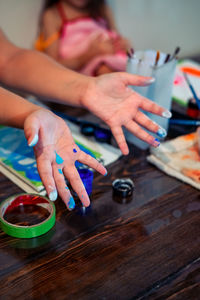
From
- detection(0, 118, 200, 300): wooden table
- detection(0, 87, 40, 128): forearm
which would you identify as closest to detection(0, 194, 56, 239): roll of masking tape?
detection(0, 118, 200, 300): wooden table

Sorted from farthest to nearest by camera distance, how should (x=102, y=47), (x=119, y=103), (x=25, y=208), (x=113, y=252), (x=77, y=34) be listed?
(x=77, y=34), (x=102, y=47), (x=119, y=103), (x=25, y=208), (x=113, y=252)

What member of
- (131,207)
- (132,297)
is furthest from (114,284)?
(131,207)

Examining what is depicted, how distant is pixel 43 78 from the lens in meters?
1.03

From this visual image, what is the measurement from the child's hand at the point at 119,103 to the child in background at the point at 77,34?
3.09 ft

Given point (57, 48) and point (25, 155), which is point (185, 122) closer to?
point (25, 155)

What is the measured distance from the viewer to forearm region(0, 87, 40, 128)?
80cm

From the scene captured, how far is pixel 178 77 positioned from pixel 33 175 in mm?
917

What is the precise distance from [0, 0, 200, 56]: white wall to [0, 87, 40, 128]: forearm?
3.56ft

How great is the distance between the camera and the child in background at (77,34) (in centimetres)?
187

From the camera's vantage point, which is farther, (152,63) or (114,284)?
(152,63)

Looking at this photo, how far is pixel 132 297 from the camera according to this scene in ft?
1.90

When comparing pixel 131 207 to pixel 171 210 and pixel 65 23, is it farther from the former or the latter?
pixel 65 23

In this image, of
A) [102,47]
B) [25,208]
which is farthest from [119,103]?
[102,47]

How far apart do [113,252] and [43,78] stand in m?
0.58
